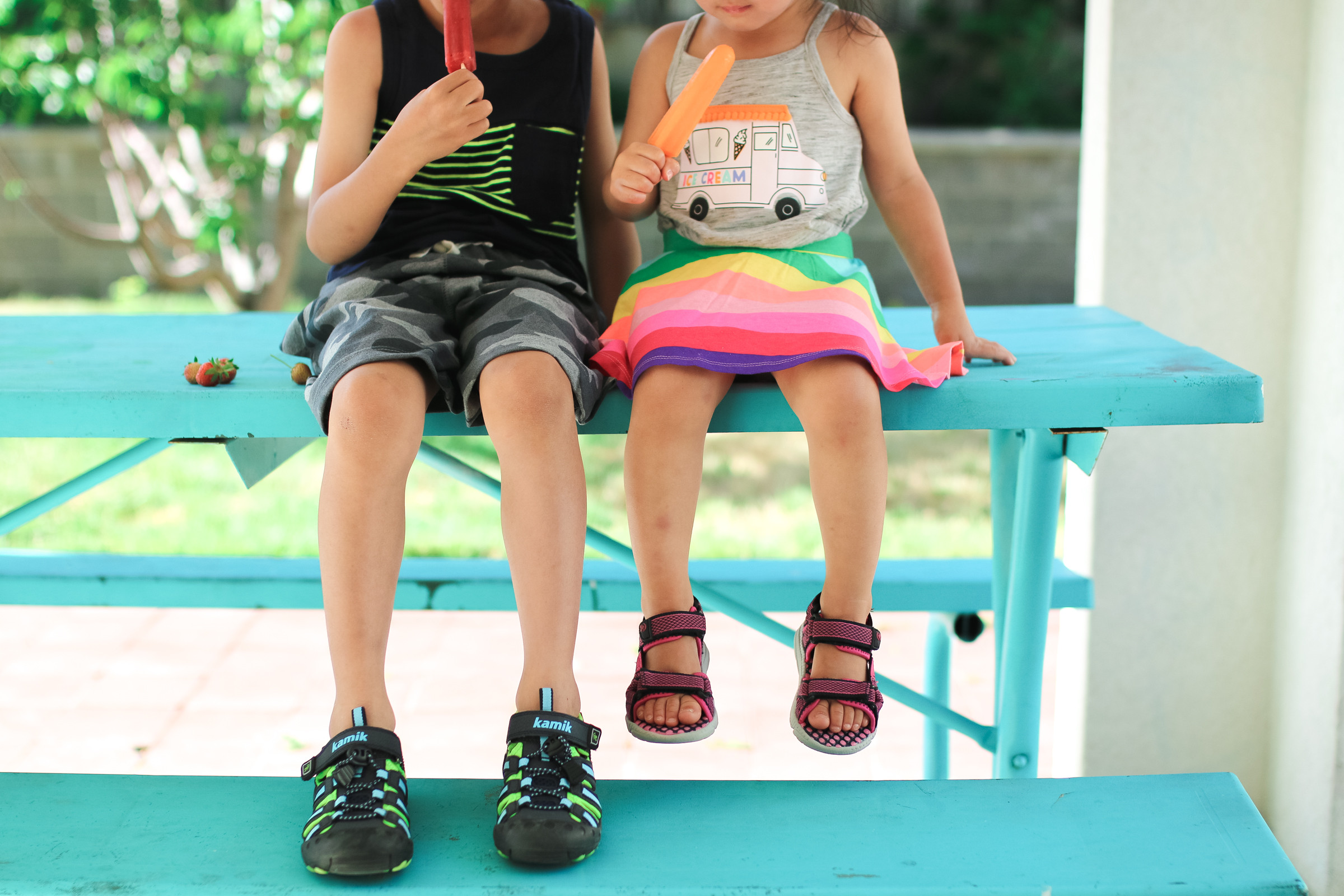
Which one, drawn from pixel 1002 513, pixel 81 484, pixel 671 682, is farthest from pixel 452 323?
pixel 1002 513

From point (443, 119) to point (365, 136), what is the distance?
264 mm

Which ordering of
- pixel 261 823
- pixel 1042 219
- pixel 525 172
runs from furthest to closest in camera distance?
pixel 1042 219 → pixel 525 172 → pixel 261 823

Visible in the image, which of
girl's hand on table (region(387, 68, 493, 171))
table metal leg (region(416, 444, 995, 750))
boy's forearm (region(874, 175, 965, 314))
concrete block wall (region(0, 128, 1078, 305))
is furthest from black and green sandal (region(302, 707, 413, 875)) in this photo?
concrete block wall (region(0, 128, 1078, 305))

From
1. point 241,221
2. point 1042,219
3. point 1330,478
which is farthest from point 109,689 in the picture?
point 1042,219

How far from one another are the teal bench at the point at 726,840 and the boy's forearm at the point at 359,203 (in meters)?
0.70

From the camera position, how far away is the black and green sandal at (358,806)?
1.15 m

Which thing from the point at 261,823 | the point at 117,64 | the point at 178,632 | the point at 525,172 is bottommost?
the point at 178,632

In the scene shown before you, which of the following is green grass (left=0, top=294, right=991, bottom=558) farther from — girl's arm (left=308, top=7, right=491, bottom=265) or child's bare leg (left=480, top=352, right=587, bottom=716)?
child's bare leg (left=480, top=352, right=587, bottom=716)

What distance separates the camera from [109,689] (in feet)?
9.16

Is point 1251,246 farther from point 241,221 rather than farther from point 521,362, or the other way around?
point 241,221

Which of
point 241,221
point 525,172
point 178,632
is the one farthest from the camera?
point 241,221

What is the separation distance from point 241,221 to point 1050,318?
2908 mm

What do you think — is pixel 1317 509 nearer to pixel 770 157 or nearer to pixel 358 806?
pixel 770 157

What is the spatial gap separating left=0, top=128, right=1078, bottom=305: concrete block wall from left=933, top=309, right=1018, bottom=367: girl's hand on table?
4.61 m
